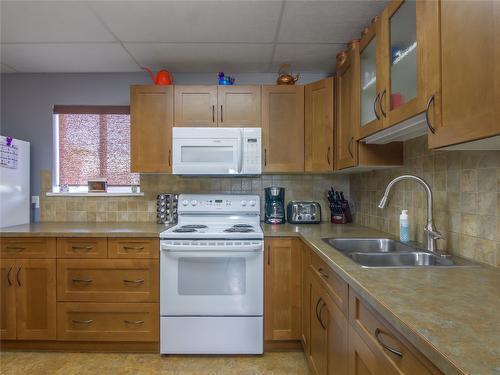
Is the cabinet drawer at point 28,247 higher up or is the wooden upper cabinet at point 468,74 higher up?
the wooden upper cabinet at point 468,74

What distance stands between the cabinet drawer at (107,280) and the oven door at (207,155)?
0.76m

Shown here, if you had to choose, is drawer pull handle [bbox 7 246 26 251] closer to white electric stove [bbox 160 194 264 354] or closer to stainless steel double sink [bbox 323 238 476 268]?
white electric stove [bbox 160 194 264 354]

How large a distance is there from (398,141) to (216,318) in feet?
5.51

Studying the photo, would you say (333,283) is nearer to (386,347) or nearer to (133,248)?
(386,347)

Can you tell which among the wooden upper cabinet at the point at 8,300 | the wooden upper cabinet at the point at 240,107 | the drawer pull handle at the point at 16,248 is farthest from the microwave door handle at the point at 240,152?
the wooden upper cabinet at the point at 8,300

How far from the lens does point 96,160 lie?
283 centimetres

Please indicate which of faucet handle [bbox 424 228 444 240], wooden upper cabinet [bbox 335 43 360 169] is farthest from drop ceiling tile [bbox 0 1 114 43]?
faucet handle [bbox 424 228 444 240]

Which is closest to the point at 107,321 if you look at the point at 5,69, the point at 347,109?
the point at 347,109

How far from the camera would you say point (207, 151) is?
240 cm

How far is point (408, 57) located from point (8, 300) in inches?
114

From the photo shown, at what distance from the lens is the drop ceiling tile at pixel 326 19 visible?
1797 millimetres

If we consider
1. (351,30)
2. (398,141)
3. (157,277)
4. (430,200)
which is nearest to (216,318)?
(157,277)

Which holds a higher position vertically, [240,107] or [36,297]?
[240,107]

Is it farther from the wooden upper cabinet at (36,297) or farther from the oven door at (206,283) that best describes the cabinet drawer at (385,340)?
the wooden upper cabinet at (36,297)
